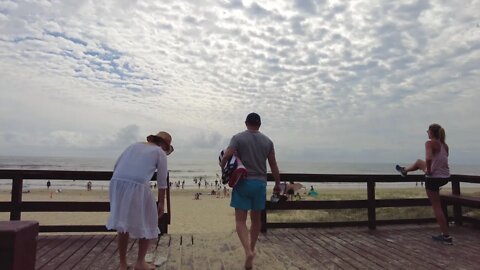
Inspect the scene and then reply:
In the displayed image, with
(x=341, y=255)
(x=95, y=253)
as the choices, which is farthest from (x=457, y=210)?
(x=95, y=253)

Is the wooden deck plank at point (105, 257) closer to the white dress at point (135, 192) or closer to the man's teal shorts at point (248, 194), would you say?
the white dress at point (135, 192)

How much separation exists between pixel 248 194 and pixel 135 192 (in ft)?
4.86

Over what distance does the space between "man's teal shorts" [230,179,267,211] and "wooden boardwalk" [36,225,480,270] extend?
80 cm

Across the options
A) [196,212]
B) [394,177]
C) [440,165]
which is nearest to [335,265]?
[440,165]

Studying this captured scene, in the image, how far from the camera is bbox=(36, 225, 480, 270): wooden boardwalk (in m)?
4.70

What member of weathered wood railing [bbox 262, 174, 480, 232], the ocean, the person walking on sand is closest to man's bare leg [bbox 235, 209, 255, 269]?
the person walking on sand

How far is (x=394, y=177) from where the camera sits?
7242 millimetres

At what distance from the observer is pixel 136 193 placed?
371 centimetres

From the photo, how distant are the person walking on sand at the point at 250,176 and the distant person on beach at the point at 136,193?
3.37 feet

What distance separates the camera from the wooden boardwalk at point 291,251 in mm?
4699

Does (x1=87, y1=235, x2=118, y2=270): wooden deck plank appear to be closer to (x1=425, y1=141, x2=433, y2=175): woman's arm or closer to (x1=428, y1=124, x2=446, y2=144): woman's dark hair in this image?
(x1=425, y1=141, x2=433, y2=175): woman's arm

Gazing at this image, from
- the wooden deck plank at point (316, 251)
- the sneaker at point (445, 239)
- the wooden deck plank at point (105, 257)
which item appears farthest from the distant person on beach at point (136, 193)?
the sneaker at point (445, 239)

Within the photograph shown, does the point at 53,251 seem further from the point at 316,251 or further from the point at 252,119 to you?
the point at 316,251

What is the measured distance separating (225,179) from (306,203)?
2.66m
